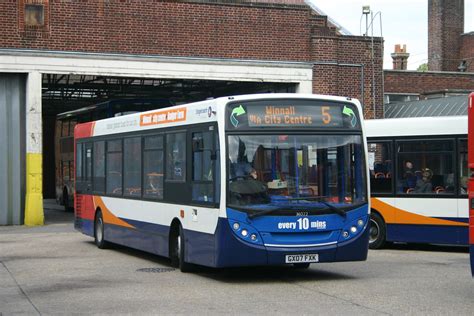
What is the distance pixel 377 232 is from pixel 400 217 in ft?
2.18

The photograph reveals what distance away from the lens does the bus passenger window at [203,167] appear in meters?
12.8

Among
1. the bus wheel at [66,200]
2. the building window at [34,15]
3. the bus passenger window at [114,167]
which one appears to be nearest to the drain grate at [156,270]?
the bus passenger window at [114,167]

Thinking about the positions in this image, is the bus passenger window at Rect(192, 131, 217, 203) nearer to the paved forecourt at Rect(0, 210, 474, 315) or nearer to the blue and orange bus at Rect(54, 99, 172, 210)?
the paved forecourt at Rect(0, 210, 474, 315)

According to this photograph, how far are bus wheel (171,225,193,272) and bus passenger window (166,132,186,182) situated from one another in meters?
0.84

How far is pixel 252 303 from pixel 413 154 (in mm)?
8022

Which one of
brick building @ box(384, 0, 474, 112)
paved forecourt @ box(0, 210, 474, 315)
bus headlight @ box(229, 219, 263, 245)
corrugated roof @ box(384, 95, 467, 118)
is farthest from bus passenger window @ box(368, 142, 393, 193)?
brick building @ box(384, 0, 474, 112)

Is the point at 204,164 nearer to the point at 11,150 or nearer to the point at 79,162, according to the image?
the point at 79,162

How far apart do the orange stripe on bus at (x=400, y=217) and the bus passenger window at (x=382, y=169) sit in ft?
0.97

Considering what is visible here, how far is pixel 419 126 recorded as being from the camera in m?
17.5

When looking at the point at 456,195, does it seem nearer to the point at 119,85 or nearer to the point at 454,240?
the point at 454,240

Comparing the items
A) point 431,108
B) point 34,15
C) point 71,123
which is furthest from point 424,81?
point 34,15

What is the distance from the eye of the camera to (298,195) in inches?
495

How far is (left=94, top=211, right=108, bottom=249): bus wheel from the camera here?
18594mm

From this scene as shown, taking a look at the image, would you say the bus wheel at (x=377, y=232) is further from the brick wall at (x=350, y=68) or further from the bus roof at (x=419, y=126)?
the brick wall at (x=350, y=68)
